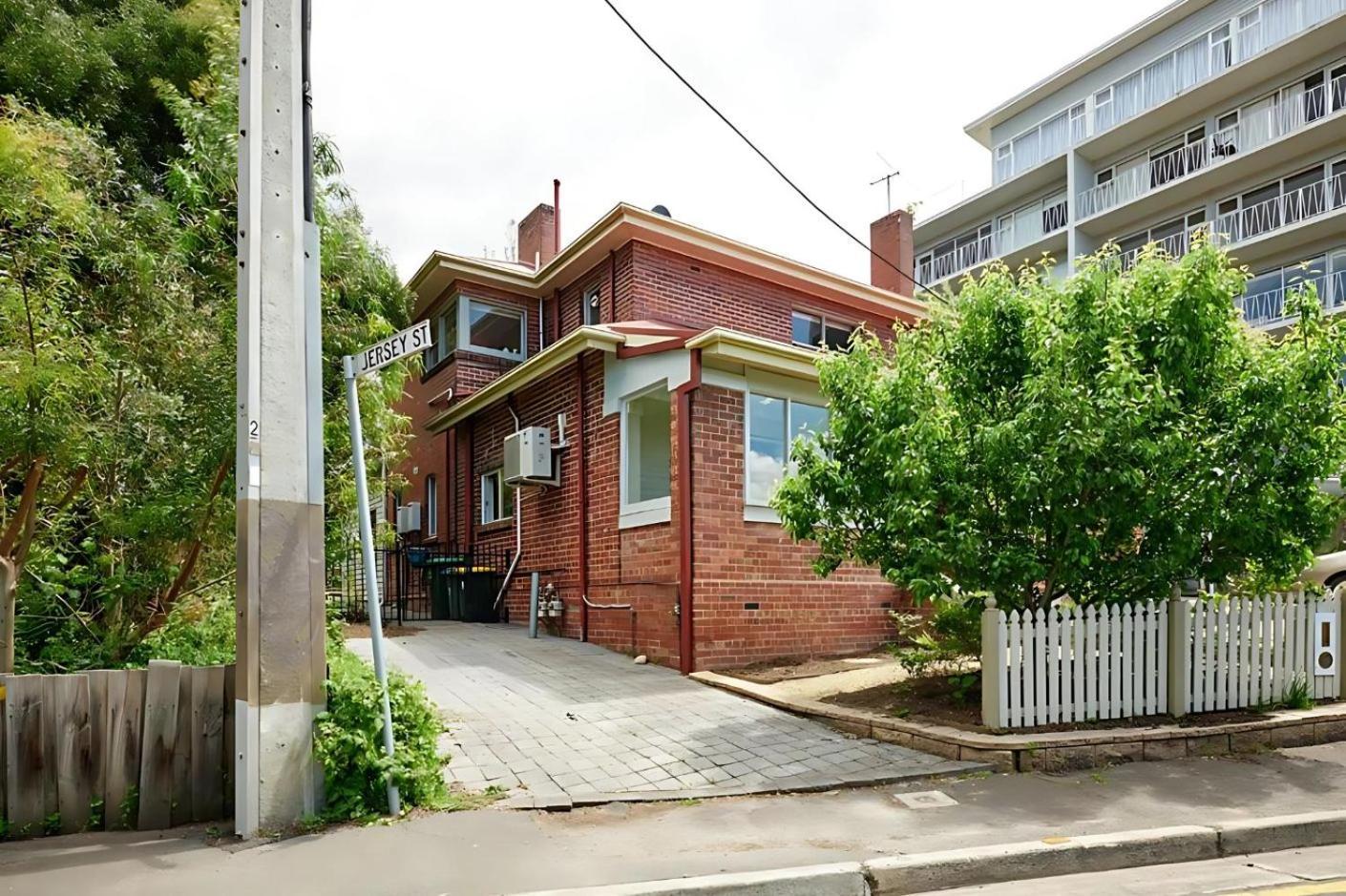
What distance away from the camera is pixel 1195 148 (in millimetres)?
28250

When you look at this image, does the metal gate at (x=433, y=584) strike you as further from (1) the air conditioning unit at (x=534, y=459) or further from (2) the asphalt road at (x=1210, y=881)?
(2) the asphalt road at (x=1210, y=881)

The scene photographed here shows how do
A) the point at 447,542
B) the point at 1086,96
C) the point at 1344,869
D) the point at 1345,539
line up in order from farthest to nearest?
the point at 1086,96 < the point at 447,542 < the point at 1345,539 < the point at 1344,869

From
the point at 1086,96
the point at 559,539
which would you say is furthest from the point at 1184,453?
the point at 1086,96

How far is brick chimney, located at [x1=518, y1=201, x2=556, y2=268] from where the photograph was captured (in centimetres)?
1959

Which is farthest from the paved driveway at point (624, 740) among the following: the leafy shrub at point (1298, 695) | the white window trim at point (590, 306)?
the white window trim at point (590, 306)

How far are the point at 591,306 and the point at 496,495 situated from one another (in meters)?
3.80

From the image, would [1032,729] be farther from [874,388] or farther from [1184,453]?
[874,388]

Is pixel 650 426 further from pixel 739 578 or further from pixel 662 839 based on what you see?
pixel 662 839

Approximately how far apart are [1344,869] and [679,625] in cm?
665

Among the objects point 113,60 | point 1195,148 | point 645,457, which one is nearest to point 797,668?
point 645,457

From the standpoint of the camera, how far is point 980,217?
3616 centimetres

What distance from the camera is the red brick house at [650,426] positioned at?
1081 centimetres

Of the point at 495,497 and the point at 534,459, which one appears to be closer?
the point at 534,459

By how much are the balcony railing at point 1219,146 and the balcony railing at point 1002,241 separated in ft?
4.68
